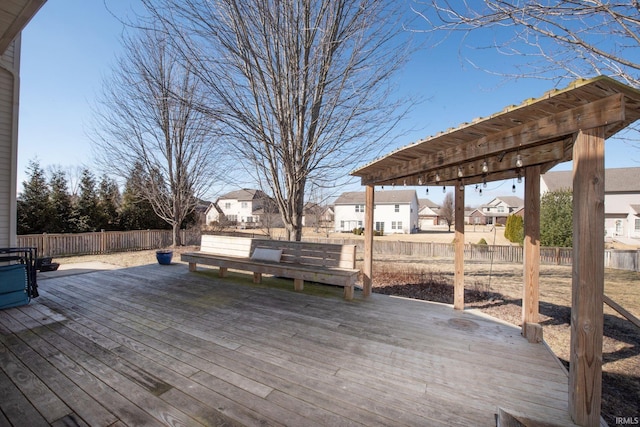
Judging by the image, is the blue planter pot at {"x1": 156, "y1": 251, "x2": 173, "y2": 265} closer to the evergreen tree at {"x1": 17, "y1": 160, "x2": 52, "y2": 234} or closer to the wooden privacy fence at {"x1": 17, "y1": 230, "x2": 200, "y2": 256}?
the wooden privacy fence at {"x1": 17, "y1": 230, "x2": 200, "y2": 256}

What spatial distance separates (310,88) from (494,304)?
243 inches

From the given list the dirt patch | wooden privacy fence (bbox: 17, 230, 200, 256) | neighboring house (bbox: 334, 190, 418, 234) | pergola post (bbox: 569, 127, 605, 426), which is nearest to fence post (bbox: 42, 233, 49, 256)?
wooden privacy fence (bbox: 17, 230, 200, 256)

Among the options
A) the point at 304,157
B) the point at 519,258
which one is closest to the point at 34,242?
the point at 304,157

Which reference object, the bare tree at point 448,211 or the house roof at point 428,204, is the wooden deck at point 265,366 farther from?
the house roof at point 428,204

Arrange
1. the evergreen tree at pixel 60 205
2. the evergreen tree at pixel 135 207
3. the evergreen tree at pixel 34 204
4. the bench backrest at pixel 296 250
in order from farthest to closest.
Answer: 1. the evergreen tree at pixel 135 207
2. the evergreen tree at pixel 60 205
3. the evergreen tree at pixel 34 204
4. the bench backrest at pixel 296 250

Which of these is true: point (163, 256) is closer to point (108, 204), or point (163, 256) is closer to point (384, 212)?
point (108, 204)

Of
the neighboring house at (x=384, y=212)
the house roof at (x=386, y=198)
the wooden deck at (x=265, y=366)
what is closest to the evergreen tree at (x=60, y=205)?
the wooden deck at (x=265, y=366)

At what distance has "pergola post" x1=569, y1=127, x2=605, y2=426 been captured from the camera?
197 cm

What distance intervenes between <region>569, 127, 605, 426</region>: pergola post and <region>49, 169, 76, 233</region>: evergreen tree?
17.3m

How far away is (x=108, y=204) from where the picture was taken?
1423cm

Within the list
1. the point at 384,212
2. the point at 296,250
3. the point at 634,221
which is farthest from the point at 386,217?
the point at 296,250

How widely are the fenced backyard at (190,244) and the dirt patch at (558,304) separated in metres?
1.22

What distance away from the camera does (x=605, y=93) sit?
6.17ft

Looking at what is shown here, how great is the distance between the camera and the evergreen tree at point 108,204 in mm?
13891
